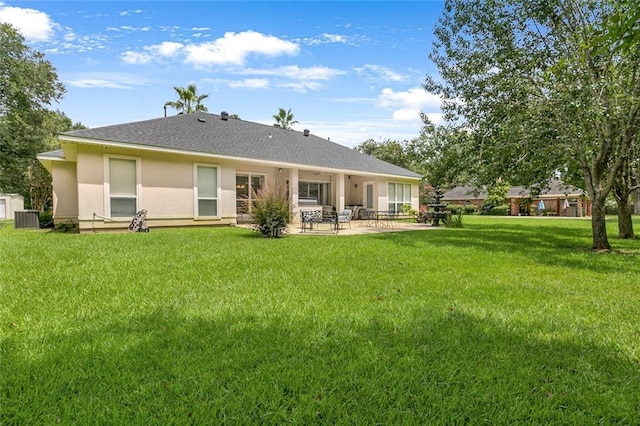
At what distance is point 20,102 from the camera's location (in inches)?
992

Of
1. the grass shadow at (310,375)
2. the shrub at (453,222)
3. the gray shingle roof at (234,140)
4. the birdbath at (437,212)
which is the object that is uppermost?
the gray shingle roof at (234,140)

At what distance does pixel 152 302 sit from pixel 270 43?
14197mm

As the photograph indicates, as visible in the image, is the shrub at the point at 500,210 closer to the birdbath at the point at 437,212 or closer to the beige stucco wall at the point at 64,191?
the birdbath at the point at 437,212

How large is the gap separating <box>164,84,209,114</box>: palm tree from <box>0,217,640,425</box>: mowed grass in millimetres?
32844

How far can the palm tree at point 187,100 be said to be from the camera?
3475cm

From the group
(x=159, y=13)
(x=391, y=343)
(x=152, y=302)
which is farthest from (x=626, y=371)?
(x=159, y=13)

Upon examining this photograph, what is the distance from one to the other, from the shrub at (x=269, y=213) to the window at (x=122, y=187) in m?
5.65

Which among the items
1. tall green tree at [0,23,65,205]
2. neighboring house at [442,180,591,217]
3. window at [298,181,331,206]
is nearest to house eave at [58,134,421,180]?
window at [298,181,331,206]

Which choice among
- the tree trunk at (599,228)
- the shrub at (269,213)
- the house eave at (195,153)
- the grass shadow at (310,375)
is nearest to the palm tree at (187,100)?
the house eave at (195,153)

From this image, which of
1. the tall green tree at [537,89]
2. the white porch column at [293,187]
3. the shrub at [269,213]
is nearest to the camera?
the tall green tree at [537,89]

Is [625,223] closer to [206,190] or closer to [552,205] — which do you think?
[206,190]

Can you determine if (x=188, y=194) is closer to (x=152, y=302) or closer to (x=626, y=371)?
(x=152, y=302)

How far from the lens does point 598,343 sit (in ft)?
10.8

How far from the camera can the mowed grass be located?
7.36 ft
